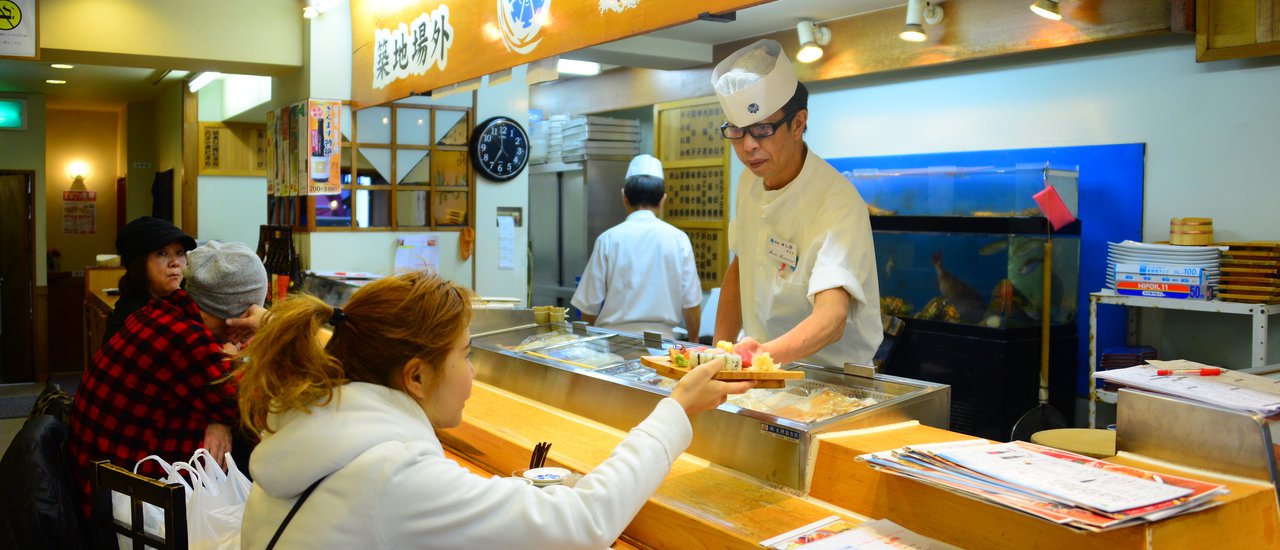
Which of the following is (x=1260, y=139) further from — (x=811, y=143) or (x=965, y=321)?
(x=811, y=143)

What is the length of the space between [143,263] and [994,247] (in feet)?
14.0

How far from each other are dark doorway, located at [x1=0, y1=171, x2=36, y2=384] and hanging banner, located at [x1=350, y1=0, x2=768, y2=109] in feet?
21.2

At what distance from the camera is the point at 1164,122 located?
479 cm

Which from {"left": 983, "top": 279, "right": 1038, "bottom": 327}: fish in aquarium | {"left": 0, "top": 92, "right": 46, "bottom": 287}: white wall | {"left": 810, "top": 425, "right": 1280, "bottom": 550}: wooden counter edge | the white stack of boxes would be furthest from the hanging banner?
{"left": 0, "top": 92, "right": 46, "bottom": 287}: white wall

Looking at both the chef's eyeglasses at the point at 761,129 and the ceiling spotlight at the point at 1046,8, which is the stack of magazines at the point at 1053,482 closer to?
the chef's eyeglasses at the point at 761,129

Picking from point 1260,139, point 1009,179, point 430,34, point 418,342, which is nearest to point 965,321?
point 1009,179

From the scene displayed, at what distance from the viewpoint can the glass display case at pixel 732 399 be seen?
2.11 metres

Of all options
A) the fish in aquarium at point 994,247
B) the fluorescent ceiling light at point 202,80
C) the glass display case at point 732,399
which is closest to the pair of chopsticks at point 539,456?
the glass display case at point 732,399

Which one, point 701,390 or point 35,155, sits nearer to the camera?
point 701,390

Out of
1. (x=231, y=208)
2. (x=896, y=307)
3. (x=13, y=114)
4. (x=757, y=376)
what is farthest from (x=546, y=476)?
(x=13, y=114)

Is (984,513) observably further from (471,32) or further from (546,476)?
(471,32)

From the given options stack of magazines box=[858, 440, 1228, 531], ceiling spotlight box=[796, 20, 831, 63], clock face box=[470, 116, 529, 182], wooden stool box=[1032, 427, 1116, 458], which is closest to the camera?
stack of magazines box=[858, 440, 1228, 531]

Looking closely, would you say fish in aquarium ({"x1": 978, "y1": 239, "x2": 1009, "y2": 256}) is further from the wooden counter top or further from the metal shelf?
the wooden counter top

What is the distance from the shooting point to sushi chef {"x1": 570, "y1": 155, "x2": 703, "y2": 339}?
4879 millimetres
